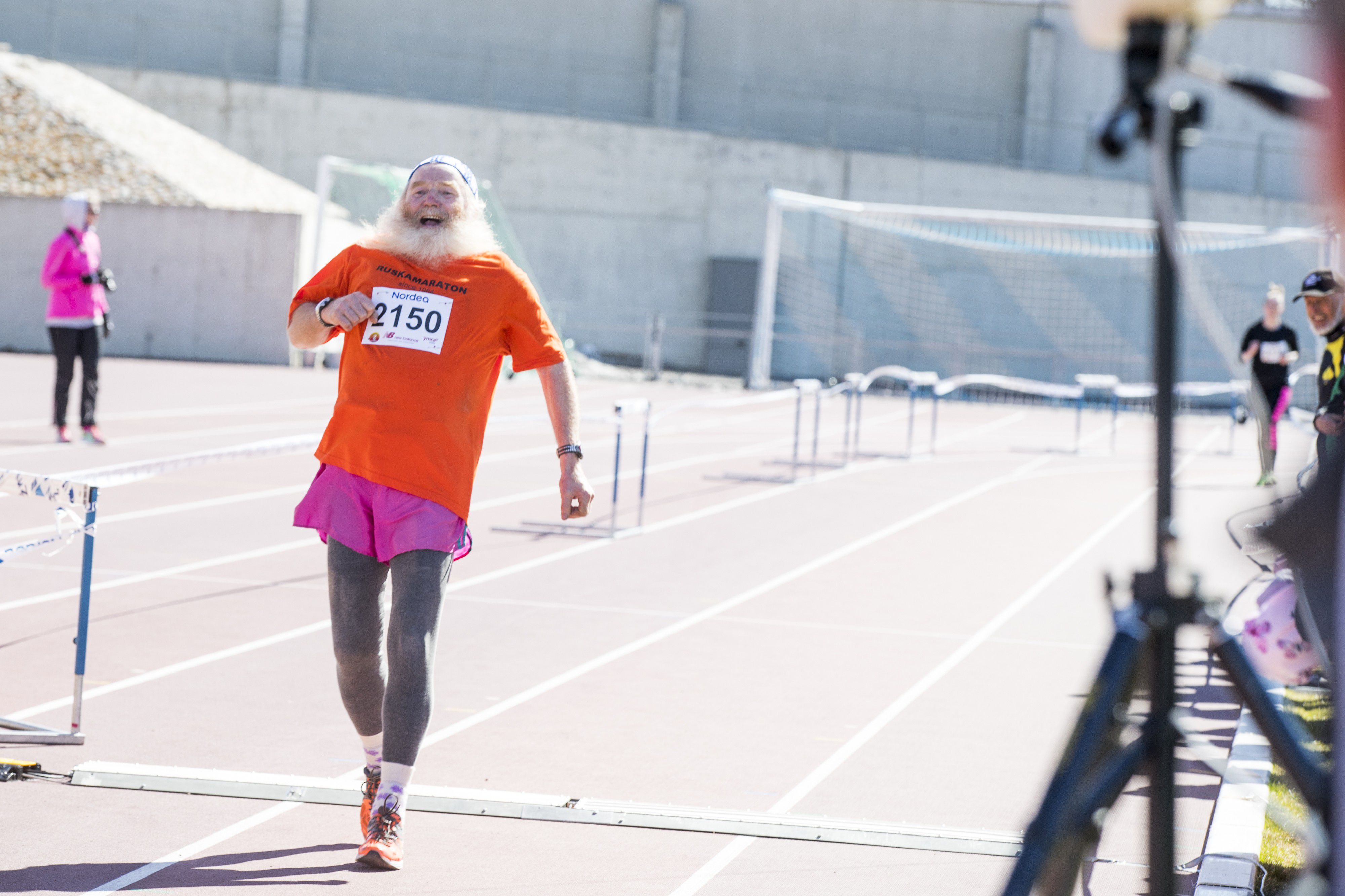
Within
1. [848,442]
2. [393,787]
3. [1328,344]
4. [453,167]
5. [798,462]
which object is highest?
[453,167]

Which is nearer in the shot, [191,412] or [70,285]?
[70,285]

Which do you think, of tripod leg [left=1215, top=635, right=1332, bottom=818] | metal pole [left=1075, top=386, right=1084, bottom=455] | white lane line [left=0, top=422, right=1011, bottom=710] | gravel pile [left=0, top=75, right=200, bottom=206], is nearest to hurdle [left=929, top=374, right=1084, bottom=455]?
metal pole [left=1075, top=386, right=1084, bottom=455]

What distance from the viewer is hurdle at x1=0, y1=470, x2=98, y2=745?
5305 mm

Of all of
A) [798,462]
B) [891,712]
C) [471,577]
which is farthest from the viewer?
[798,462]

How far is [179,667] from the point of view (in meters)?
6.76

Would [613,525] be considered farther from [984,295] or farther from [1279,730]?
[984,295]

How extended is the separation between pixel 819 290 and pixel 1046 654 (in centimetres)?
2855

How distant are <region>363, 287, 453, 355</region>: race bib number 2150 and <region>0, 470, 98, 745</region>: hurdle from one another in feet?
4.56

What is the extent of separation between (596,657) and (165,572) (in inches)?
118

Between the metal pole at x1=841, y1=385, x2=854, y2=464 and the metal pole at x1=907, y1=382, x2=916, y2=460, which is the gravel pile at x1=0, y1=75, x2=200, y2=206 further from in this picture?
the metal pole at x1=907, y1=382, x2=916, y2=460

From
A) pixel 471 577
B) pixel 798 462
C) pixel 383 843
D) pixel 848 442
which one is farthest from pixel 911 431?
pixel 383 843

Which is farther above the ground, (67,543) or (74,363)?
(74,363)

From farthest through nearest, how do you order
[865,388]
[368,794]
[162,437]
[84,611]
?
[865,388] → [162,437] → [84,611] → [368,794]

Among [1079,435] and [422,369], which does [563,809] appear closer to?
[422,369]
